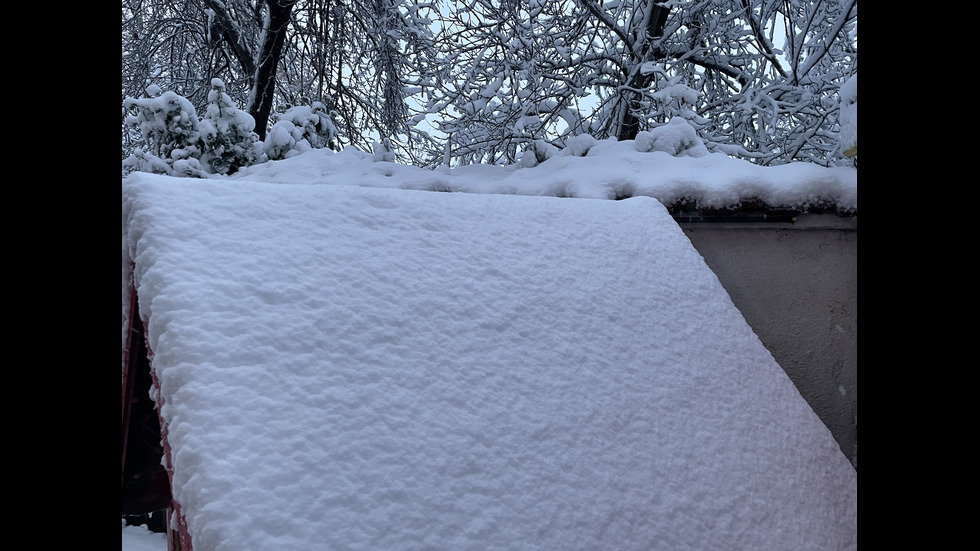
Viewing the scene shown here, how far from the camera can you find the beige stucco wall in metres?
2.62

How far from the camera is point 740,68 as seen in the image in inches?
263

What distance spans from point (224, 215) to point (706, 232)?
1885mm

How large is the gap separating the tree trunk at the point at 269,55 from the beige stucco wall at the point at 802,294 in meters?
5.61

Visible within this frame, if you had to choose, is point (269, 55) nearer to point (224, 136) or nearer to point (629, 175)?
point (224, 136)

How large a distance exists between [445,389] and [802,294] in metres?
1.95

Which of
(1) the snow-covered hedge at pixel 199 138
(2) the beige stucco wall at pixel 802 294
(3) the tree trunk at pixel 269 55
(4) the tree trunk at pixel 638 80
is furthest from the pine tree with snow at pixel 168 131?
(4) the tree trunk at pixel 638 80

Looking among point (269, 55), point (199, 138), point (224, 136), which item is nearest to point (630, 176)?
point (224, 136)

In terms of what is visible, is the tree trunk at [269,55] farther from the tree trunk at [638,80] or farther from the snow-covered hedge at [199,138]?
the tree trunk at [638,80]

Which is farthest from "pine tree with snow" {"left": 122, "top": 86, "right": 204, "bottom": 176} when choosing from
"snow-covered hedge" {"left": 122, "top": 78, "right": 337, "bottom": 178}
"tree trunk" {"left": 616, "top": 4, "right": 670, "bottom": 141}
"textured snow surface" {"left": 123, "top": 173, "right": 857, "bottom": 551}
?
"tree trunk" {"left": 616, "top": 4, "right": 670, "bottom": 141}

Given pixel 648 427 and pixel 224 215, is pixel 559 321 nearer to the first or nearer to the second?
pixel 648 427

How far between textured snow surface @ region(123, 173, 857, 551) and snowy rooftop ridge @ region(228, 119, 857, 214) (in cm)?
85

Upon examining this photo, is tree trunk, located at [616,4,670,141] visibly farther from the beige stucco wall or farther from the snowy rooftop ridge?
the beige stucco wall
